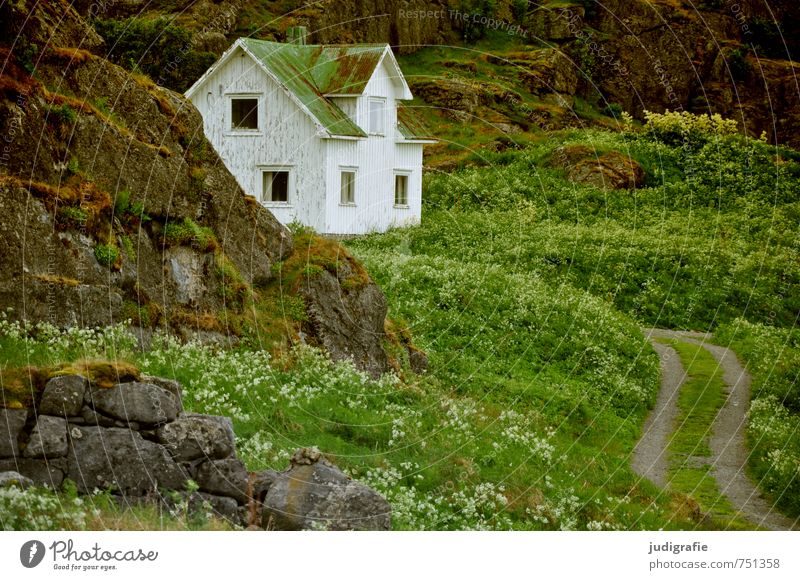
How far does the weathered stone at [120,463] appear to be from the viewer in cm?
1269

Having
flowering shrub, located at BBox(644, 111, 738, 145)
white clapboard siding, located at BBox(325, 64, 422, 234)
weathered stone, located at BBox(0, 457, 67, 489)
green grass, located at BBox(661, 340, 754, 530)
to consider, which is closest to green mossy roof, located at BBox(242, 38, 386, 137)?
white clapboard siding, located at BBox(325, 64, 422, 234)

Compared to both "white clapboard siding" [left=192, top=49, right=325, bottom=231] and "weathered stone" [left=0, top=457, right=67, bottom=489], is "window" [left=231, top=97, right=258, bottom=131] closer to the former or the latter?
"white clapboard siding" [left=192, top=49, right=325, bottom=231]

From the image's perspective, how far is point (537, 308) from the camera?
31.1 m

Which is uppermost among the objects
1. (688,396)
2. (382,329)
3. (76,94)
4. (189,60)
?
(189,60)

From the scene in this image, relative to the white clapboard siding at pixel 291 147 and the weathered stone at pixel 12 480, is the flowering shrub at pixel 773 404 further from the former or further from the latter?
the white clapboard siding at pixel 291 147

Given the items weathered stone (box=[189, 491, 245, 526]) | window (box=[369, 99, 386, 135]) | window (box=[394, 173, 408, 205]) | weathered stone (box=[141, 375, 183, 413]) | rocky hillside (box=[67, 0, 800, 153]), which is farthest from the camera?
rocky hillside (box=[67, 0, 800, 153])

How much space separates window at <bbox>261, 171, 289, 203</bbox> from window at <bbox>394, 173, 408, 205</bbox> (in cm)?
579

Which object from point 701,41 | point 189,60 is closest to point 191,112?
point 189,60

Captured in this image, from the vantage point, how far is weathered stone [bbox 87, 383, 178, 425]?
12.8m

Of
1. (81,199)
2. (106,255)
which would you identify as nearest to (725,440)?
(106,255)

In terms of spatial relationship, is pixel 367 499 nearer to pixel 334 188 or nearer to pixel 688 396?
pixel 688 396

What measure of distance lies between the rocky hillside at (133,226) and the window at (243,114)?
21071 millimetres

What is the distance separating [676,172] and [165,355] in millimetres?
39738

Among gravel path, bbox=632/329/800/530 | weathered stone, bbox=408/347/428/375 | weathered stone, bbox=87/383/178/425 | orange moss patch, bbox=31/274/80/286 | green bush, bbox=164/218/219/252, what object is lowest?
gravel path, bbox=632/329/800/530
